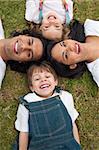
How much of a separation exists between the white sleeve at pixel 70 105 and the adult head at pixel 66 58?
155 mm

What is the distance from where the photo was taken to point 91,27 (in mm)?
3223

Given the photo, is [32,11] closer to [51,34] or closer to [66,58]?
[51,34]

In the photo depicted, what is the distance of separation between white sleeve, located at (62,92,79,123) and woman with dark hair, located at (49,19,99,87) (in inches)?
7.5

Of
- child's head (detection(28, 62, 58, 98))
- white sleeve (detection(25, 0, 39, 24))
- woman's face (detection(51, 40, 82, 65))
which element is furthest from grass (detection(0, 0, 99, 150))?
woman's face (detection(51, 40, 82, 65))

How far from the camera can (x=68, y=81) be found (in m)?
3.27

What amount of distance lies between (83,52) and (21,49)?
431 millimetres

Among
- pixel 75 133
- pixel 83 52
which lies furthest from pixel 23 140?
pixel 83 52

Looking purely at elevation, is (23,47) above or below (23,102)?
above

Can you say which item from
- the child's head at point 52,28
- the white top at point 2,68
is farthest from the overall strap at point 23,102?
the child's head at point 52,28

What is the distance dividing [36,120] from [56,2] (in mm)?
894

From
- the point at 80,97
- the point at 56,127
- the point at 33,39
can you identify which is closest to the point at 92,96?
the point at 80,97

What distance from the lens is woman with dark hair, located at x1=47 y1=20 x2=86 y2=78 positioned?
10.2ft

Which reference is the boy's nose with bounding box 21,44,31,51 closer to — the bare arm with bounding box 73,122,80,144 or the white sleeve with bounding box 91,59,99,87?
the white sleeve with bounding box 91,59,99,87

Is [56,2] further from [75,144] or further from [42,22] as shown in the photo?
[75,144]
